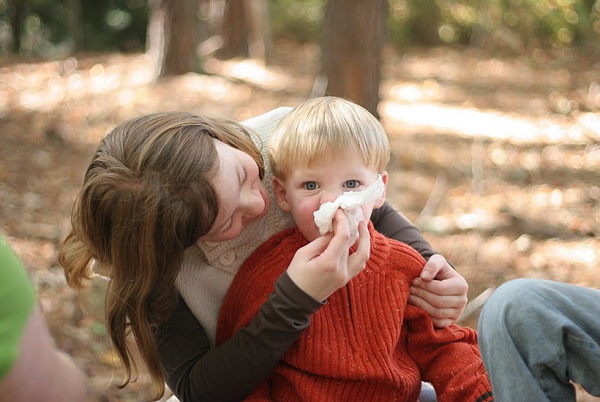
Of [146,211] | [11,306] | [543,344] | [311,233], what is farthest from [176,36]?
[11,306]

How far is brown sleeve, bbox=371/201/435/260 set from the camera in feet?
7.48

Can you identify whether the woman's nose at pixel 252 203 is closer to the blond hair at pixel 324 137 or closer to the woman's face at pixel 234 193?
the woman's face at pixel 234 193

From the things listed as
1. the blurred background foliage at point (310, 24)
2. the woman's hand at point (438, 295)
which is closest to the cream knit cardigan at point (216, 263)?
the woman's hand at point (438, 295)

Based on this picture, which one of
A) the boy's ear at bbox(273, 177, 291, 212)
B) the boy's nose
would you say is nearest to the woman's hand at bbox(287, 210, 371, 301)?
the boy's nose

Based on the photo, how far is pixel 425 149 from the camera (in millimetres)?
6711

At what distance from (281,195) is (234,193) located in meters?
0.22

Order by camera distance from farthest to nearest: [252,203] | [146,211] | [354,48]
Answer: [354,48] → [252,203] → [146,211]

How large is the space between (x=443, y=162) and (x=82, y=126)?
3336mm

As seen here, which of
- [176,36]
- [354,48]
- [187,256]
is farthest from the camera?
[176,36]

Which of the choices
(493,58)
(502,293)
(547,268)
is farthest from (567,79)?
(502,293)

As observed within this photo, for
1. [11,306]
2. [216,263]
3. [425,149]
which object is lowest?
[425,149]

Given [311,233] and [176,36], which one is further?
[176,36]

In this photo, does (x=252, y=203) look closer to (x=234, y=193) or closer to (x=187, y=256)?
(x=234, y=193)

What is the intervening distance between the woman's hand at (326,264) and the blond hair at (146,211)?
10.0 inches
